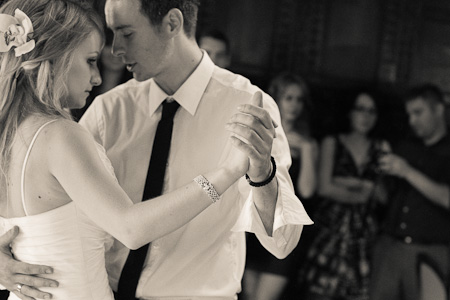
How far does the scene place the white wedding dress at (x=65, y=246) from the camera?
5.29 feet

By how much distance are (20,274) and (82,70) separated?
1.70 ft

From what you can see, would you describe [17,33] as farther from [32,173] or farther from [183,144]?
[183,144]

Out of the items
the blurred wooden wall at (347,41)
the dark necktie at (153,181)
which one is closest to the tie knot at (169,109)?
the dark necktie at (153,181)

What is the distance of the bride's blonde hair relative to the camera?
162 cm

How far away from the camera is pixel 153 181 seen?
1.92 m

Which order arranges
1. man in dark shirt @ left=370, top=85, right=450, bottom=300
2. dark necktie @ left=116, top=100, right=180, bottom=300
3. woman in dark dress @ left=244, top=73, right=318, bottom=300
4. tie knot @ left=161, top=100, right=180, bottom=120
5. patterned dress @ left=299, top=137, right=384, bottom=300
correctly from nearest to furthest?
dark necktie @ left=116, top=100, right=180, bottom=300, tie knot @ left=161, top=100, right=180, bottom=120, woman in dark dress @ left=244, top=73, right=318, bottom=300, man in dark shirt @ left=370, top=85, right=450, bottom=300, patterned dress @ left=299, top=137, right=384, bottom=300

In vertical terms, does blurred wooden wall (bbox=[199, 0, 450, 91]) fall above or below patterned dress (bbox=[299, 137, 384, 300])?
above

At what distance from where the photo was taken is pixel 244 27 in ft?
16.8

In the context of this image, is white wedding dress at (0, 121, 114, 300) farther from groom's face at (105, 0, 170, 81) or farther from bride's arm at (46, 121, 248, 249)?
groom's face at (105, 0, 170, 81)

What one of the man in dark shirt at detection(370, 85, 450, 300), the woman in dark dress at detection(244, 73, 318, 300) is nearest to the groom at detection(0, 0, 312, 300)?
the woman in dark dress at detection(244, 73, 318, 300)

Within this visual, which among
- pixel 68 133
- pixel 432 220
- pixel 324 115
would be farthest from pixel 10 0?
pixel 324 115

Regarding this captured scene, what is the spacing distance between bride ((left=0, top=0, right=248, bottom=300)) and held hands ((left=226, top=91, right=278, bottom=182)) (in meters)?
0.04

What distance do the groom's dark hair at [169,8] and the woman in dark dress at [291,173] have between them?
1620 mm

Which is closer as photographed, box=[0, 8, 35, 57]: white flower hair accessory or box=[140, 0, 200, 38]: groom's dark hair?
box=[0, 8, 35, 57]: white flower hair accessory
